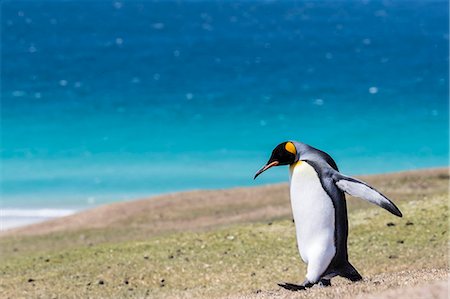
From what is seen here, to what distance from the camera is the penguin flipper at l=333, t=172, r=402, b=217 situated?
981 centimetres

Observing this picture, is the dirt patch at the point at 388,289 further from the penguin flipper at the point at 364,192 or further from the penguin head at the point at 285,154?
the penguin head at the point at 285,154

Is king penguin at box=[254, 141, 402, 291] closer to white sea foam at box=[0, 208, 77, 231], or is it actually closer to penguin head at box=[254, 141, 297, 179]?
penguin head at box=[254, 141, 297, 179]

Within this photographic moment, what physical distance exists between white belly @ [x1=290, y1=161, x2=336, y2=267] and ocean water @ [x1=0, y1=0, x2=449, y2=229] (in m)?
16.9

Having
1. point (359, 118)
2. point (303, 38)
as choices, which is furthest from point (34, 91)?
point (303, 38)

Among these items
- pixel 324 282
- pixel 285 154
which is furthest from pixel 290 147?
pixel 324 282

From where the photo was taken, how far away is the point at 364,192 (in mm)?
9875

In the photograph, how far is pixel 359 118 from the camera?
1737 inches

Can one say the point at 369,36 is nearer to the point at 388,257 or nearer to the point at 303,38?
the point at 303,38

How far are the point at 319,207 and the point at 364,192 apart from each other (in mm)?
493

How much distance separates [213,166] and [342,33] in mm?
46079

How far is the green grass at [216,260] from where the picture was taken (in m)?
14.2

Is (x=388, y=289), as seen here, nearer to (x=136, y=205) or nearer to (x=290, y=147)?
(x=290, y=147)

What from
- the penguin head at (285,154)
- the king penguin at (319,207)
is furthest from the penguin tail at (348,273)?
the penguin head at (285,154)

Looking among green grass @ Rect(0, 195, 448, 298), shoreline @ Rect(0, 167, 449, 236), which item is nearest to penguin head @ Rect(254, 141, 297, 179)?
green grass @ Rect(0, 195, 448, 298)
